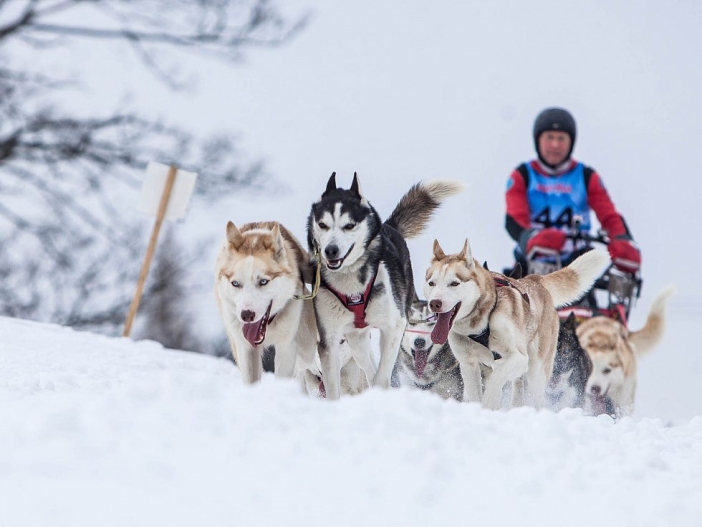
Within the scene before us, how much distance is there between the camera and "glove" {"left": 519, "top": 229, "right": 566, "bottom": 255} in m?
5.69

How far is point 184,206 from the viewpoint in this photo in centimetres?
840

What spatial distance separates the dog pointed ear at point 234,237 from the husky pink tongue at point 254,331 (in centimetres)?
37

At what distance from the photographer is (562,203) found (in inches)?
242

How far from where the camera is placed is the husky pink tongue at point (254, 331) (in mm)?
3678

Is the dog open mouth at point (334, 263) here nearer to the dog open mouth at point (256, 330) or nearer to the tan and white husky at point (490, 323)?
the dog open mouth at point (256, 330)

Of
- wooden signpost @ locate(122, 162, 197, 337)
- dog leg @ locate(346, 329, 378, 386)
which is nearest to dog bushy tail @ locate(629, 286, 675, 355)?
dog leg @ locate(346, 329, 378, 386)

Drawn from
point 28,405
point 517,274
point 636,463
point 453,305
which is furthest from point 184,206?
point 636,463

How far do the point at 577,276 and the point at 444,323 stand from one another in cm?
128

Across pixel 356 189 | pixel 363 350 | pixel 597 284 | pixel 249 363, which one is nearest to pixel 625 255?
pixel 597 284

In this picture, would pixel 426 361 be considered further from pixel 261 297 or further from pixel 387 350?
pixel 261 297

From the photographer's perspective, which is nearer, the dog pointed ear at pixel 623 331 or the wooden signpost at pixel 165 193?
the dog pointed ear at pixel 623 331

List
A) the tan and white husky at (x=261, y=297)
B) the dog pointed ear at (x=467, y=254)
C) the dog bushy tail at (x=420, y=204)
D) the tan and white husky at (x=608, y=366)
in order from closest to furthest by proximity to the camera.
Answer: the tan and white husky at (x=261, y=297)
the dog pointed ear at (x=467, y=254)
the dog bushy tail at (x=420, y=204)
the tan and white husky at (x=608, y=366)

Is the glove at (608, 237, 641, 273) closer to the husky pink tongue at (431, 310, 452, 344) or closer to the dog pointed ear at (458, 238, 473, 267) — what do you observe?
the dog pointed ear at (458, 238, 473, 267)

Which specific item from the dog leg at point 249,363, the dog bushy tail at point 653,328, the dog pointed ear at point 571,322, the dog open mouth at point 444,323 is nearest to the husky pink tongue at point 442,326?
the dog open mouth at point 444,323
